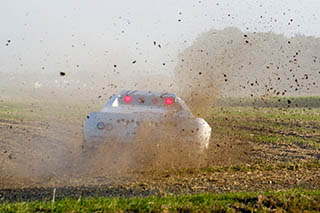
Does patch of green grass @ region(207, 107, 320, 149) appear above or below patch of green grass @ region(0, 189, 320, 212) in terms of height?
below

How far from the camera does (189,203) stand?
17.6 ft

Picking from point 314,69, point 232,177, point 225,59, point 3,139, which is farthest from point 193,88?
point 314,69

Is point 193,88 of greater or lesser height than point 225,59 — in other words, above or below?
below

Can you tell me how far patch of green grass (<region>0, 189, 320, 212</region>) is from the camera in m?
4.81

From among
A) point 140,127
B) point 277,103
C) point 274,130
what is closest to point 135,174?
point 140,127

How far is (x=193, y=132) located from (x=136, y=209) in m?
3.88

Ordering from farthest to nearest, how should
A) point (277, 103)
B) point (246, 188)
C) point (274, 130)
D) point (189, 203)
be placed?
1. point (277, 103)
2. point (274, 130)
3. point (246, 188)
4. point (189, 203)

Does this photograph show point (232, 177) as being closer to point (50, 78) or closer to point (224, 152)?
point (224, 152)

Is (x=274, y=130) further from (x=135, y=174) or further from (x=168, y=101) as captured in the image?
(x=135, y=174)

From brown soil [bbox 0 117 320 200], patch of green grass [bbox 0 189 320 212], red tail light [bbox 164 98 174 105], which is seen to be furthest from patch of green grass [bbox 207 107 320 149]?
patch of green grass [bbox 0 189 320 212]

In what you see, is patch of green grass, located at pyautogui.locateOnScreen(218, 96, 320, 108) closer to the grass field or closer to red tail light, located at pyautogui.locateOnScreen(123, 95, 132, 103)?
the grass field

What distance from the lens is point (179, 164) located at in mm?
8789

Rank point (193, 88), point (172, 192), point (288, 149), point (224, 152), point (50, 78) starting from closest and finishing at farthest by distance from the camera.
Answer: point (172, 192)
point (224, 152)
point (288, 149)
point (193, 88)
point (50, 78)

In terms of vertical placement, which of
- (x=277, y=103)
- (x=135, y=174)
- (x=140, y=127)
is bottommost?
(x=277, y=103)
